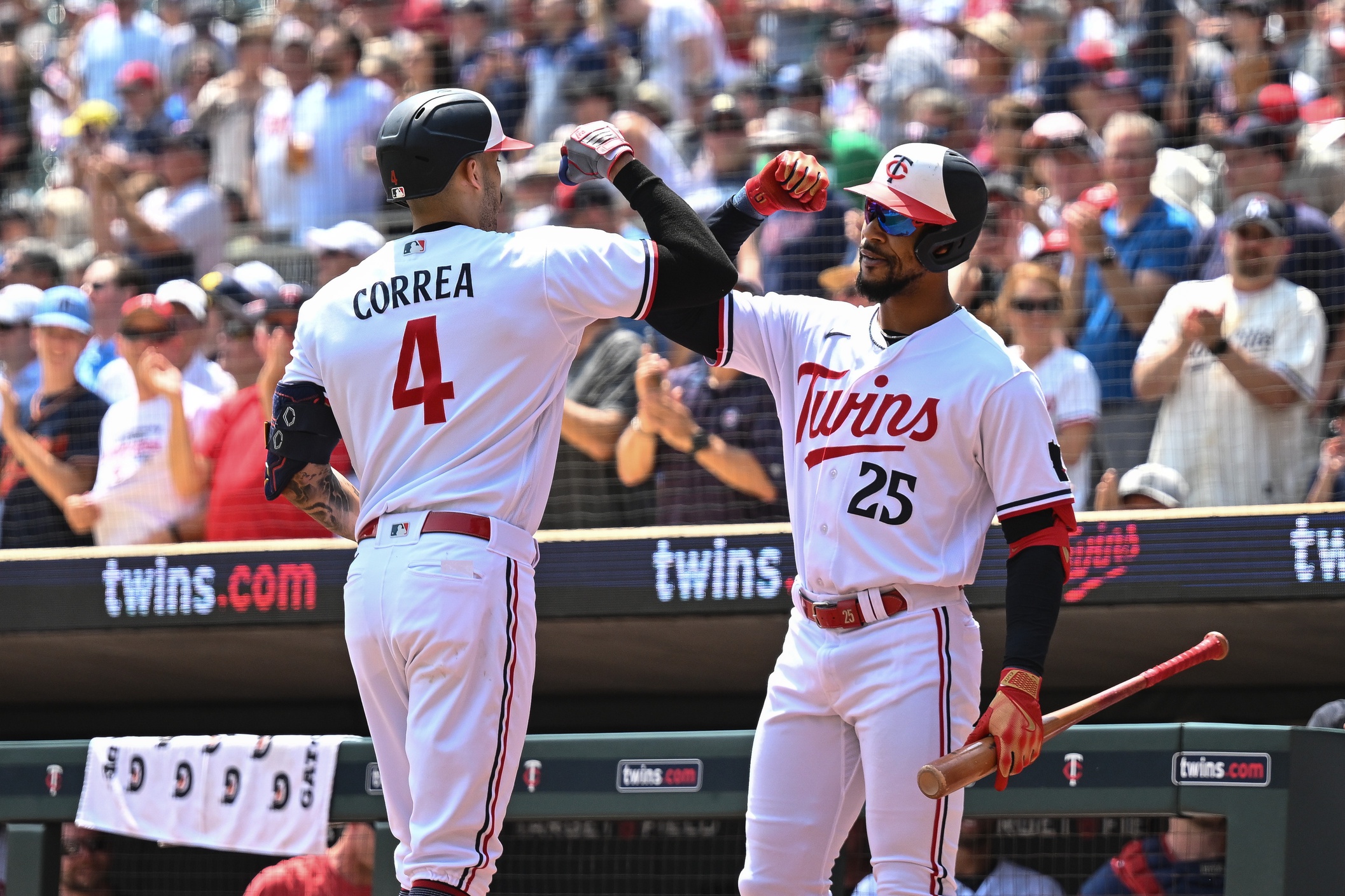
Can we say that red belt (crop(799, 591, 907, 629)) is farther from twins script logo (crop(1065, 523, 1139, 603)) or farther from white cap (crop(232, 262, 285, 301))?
white cap (crop(232, 262, 285, 301))

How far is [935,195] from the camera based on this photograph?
3.36m

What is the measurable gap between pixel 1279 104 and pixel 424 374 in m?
3.76

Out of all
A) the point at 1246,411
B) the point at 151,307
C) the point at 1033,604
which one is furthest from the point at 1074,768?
the point at 151,307

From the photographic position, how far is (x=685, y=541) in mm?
5199

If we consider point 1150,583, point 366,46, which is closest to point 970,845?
point 1150,583

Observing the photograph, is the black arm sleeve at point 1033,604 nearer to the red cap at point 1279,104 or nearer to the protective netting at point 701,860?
the protective netting at point 701,860

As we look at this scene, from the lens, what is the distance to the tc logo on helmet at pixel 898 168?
3.39 metres

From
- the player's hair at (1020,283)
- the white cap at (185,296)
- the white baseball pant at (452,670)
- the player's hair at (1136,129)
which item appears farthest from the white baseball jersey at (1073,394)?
the white cap at (185,296)

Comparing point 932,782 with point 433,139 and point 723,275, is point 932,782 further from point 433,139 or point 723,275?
point 433,139

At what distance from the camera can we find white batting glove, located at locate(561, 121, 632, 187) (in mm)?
3361

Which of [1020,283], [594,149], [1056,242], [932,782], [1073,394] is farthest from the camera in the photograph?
[1056,242]

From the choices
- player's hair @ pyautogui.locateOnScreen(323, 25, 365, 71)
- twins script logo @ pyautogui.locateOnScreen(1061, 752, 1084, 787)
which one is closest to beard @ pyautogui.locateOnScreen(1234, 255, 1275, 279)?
twins script logo @ pyautogui.locateOnScreen(1061, 752, 1084, 787)

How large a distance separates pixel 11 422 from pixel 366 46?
3.33 metres

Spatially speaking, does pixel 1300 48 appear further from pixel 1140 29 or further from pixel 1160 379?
pixel 1160 379
